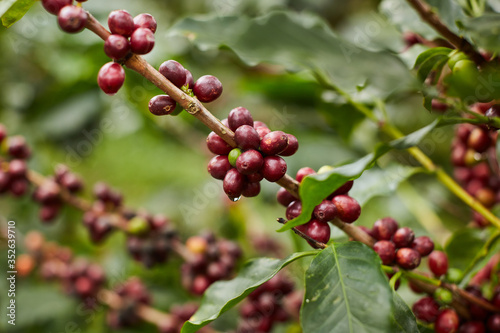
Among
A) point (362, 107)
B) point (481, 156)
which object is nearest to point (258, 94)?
point (362, 107)

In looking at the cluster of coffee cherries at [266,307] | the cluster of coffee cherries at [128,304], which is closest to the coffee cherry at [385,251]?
the cluster of coffee cherries at [266,307]

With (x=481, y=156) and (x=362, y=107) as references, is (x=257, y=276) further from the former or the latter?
(x=481, y=156)

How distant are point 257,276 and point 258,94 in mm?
1246

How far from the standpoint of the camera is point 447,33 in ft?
2.88

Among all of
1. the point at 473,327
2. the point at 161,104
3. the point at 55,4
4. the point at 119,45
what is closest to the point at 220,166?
the point at 161,104

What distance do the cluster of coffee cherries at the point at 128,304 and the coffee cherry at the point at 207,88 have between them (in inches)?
37.2

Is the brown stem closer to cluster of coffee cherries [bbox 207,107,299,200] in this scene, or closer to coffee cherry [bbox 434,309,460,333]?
cluster of coffee cherries [bbox 207,107,299,200]

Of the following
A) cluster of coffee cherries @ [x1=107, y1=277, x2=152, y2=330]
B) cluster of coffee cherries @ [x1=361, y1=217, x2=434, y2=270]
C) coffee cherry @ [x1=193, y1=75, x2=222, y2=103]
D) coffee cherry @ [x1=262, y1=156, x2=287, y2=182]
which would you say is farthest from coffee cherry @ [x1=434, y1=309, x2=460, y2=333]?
cluster of coffee cherries @ [x1=107, y1=277, x2=152, y2=330]

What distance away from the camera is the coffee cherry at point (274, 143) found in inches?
29.0

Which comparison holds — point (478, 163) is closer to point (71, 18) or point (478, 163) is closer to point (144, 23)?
point (144, 23)

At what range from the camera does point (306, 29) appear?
0.91 m

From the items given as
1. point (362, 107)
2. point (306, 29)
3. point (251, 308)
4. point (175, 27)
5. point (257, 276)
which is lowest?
point (251, 308)

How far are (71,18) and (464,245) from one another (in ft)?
3.52

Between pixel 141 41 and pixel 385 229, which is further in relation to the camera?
pixel 385 229
